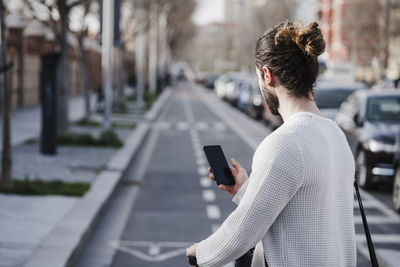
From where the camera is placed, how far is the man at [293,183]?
7.37 feet

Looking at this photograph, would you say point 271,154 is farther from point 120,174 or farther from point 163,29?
point 163,29

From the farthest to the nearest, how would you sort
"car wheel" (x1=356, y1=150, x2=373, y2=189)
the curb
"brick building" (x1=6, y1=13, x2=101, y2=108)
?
"brick building" (x1=6, y1=13, x2=101, y2=108), "car wheel" (x1=356, y1=150, x2=373, y2=189), the curb

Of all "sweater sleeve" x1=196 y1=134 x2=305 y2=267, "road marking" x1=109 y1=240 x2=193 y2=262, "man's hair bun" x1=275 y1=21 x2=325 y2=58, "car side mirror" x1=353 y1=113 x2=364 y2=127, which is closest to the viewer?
"sweater sleeve" x1=196 y1=134 x2=305 y2=267

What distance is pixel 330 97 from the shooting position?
18.3 meters

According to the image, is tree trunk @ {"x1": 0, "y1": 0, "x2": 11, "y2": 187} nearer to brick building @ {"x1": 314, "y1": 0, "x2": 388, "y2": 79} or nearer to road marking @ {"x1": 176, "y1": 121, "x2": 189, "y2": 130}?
road marking @ {"x1": 176, "y1": 121, "x2": 189, "y2": 130}

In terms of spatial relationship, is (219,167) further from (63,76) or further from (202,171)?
(63,76)

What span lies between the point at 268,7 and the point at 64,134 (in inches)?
2581

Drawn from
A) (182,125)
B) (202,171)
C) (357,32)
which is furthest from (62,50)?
(357,32)

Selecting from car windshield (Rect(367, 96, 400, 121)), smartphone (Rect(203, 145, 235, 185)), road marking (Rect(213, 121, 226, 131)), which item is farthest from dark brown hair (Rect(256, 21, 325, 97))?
road marking (Rect(213, 121, 226, 131))

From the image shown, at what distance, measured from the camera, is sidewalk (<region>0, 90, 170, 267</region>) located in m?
6.56

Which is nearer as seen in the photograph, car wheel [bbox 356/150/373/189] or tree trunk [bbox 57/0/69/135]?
car wheel [bbox 356/150/373/189]

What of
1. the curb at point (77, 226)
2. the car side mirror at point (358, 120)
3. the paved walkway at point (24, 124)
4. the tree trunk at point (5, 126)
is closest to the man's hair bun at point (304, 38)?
the curb at point (77, 226)

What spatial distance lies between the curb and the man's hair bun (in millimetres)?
4087

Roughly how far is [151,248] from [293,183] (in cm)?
536
